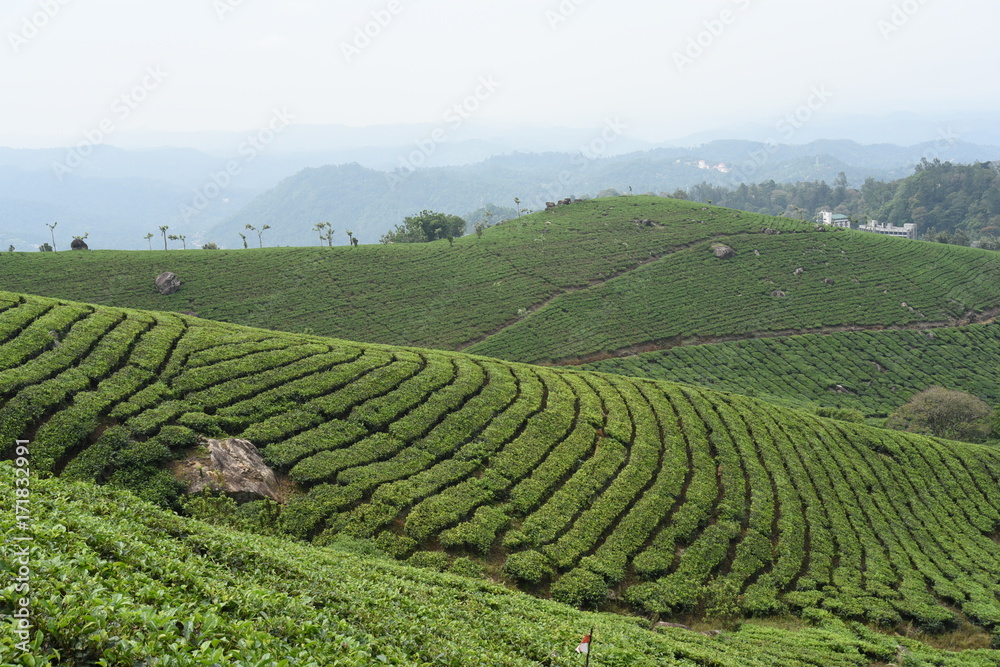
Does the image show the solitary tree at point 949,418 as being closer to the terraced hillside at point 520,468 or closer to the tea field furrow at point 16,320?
the terraced hillside at point 520,468

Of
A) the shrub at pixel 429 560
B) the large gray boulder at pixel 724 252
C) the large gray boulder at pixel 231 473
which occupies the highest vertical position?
the large gray boulder at pixel 724 252

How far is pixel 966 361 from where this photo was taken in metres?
69.1

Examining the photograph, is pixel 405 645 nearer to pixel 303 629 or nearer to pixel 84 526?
pixel 303 629

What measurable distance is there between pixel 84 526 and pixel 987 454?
162 feet

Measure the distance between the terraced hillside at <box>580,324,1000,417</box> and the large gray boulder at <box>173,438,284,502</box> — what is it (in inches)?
1831

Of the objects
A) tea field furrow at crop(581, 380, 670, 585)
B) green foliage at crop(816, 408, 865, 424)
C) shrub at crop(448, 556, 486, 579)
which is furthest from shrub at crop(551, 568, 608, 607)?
green foliage at crop(816, 408, 865, 424)

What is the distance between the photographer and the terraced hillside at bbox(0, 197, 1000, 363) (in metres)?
68.6

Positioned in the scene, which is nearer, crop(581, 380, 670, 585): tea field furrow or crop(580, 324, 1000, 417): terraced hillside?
crop(581, 380, 670, 585): tea field furrow

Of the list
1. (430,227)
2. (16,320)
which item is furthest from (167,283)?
(430,227)

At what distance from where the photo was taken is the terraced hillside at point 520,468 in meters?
20.2

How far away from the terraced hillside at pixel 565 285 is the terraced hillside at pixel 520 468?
35.7 metres

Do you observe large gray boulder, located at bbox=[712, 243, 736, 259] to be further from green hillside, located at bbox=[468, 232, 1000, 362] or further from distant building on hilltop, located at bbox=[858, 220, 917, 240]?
distant building on hilltop, located at bbox=[858, 220, 917, 240]

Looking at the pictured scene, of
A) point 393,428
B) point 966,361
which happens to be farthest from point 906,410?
point 393,428

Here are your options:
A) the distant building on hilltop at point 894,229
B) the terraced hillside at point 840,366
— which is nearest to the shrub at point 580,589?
the terraced hillside at point 840,366
